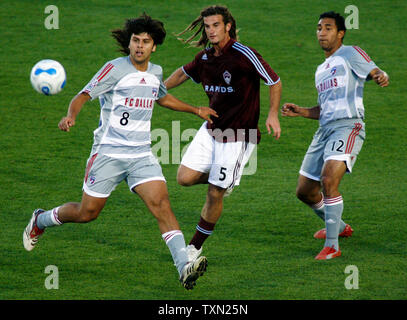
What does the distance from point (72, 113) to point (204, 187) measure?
382cm

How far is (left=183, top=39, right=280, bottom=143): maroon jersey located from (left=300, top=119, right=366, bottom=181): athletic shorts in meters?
0.69

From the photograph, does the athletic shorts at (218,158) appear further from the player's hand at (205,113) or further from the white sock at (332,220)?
the white sock at (332,220)

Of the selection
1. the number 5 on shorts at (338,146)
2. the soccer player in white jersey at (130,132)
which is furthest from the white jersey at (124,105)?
the number 5 on shorts at (338,146)

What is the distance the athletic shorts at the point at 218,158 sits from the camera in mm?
7438

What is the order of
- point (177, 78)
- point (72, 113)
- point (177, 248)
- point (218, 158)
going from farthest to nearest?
point (177, 78) → point (218, 158) → point (177, 248) → point (72, 113)

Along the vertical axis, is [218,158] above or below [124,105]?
below

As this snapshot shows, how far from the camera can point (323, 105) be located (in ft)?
25.9

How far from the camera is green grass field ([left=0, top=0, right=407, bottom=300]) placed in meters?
6.82

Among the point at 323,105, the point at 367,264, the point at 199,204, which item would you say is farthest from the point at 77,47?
the point at 367,264

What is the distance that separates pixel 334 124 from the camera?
7789mm

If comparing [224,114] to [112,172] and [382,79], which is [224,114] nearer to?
[112,172]

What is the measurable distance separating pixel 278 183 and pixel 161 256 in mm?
2985

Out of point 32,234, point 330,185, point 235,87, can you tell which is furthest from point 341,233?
point 32,234
